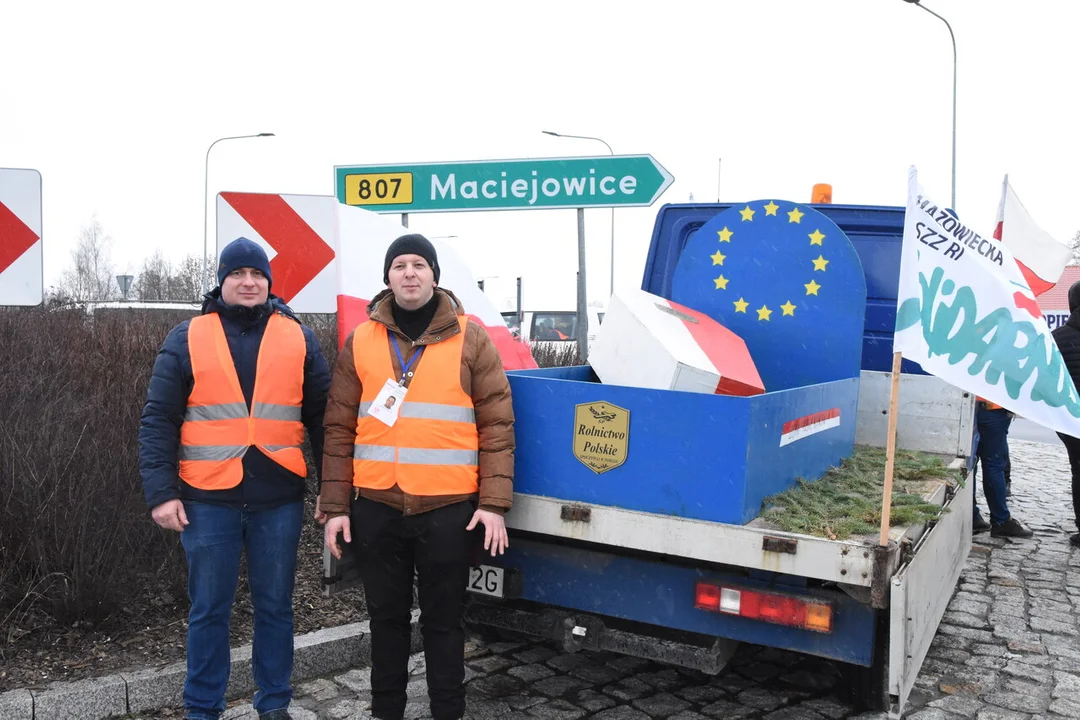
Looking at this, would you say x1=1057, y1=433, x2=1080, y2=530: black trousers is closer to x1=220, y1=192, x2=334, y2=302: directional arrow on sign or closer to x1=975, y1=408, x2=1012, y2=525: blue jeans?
x1=975, y1=408, x2=1012, y2=525: blue jeans

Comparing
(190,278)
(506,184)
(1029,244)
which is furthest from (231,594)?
(190,278)

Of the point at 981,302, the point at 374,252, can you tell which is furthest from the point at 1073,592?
the point at 374,252

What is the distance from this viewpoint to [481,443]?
11.2 ft

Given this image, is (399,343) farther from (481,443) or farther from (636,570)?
(636,570)

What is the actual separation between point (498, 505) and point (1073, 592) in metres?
4.56

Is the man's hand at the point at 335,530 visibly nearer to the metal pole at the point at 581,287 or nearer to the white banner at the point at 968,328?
the white banner at the point at 968,328

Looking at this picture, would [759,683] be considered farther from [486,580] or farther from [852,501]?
[486,580]

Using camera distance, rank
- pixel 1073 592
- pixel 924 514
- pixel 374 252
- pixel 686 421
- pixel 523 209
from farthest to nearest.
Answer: pixel 523 209 → pixel 1073 592 → pixel 374 252 → pixel 924 514 → pixel 686 421

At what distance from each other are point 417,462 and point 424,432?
11cm

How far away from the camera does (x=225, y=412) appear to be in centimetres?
340

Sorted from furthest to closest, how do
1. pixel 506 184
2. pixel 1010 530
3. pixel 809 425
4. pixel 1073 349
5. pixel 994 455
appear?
pixel 994 455 < pixel 1010 530 < pixel 1073 349 < pixel 506 184 < pixel 809 425

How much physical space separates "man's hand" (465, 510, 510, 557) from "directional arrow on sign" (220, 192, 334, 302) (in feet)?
6.80

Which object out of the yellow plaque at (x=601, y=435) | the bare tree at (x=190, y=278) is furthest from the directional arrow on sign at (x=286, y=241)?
the bare tree at (x=190, y=278)

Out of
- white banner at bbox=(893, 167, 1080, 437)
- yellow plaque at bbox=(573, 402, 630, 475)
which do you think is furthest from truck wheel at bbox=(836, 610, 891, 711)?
yellow plaque at bbox=(573, 402, 630, 475)
